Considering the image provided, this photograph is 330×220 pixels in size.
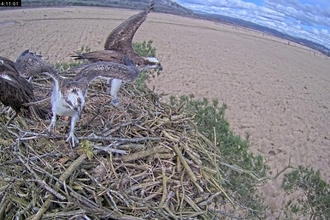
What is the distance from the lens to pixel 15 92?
2998 millimetres

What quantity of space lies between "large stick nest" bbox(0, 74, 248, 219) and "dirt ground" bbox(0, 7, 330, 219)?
478 cm

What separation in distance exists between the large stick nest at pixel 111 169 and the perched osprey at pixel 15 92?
0.12 meters

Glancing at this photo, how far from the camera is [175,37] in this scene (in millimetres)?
26578

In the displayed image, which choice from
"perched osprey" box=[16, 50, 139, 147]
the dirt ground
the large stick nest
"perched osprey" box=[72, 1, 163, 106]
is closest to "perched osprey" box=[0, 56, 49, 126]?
the large stick nest

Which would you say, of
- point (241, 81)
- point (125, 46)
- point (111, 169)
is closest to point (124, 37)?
point (125, 46)

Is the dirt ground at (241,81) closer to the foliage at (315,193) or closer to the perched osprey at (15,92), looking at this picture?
the foliage at (315,193)

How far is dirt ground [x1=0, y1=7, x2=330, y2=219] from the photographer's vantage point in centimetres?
1061

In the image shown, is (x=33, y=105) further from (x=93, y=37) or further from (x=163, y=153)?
(x=93, y=37)

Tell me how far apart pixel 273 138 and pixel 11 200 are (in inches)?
396

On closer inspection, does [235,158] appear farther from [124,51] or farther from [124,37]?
[124,37]

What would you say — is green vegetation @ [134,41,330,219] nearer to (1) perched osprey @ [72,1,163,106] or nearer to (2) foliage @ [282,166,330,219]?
(2) foliage @ [282,166,330,219]

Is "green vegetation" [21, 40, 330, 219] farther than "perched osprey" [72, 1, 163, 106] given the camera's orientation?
No

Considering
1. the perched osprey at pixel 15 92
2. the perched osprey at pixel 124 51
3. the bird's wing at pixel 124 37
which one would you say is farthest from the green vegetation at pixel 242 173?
the perched osprey at pixel 15 92

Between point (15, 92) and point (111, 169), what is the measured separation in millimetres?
1241
